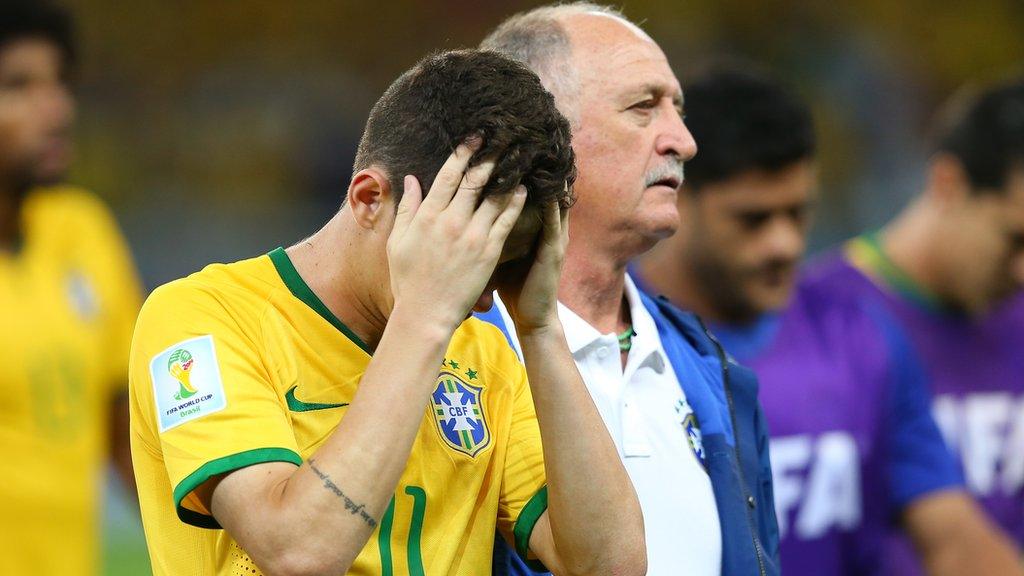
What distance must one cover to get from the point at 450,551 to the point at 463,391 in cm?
30

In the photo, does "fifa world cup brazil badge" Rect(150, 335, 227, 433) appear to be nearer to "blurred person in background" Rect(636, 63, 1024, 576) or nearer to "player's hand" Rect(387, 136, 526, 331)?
"player's hand" Rect(387, 136, 526, 331)

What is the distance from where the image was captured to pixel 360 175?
234cm

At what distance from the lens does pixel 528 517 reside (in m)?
2.47

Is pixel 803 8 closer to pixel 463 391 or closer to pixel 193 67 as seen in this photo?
pixel 193 67

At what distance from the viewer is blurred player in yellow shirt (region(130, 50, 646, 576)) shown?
2.12m

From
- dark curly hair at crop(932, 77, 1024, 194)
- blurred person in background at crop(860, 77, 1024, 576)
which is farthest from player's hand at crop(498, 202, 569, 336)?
dark curly hair at crop(932, 77, 1024, 194)

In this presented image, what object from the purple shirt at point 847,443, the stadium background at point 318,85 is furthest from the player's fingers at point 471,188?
the stadium background at point 318,85

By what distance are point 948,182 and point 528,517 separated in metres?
3.76

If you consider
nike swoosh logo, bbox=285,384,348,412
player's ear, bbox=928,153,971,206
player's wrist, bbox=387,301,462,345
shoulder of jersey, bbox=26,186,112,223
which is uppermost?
player's ear, bbox=928,153,971,206

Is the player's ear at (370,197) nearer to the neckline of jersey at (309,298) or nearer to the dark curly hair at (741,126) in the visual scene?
the neckline of jersey at (309,298)

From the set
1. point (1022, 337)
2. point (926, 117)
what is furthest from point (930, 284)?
point (926, 117)

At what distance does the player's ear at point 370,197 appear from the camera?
91.7 inches

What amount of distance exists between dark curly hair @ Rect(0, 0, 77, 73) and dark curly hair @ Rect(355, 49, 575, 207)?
326 cm

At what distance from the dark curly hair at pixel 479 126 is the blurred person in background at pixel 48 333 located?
306 centimetres
